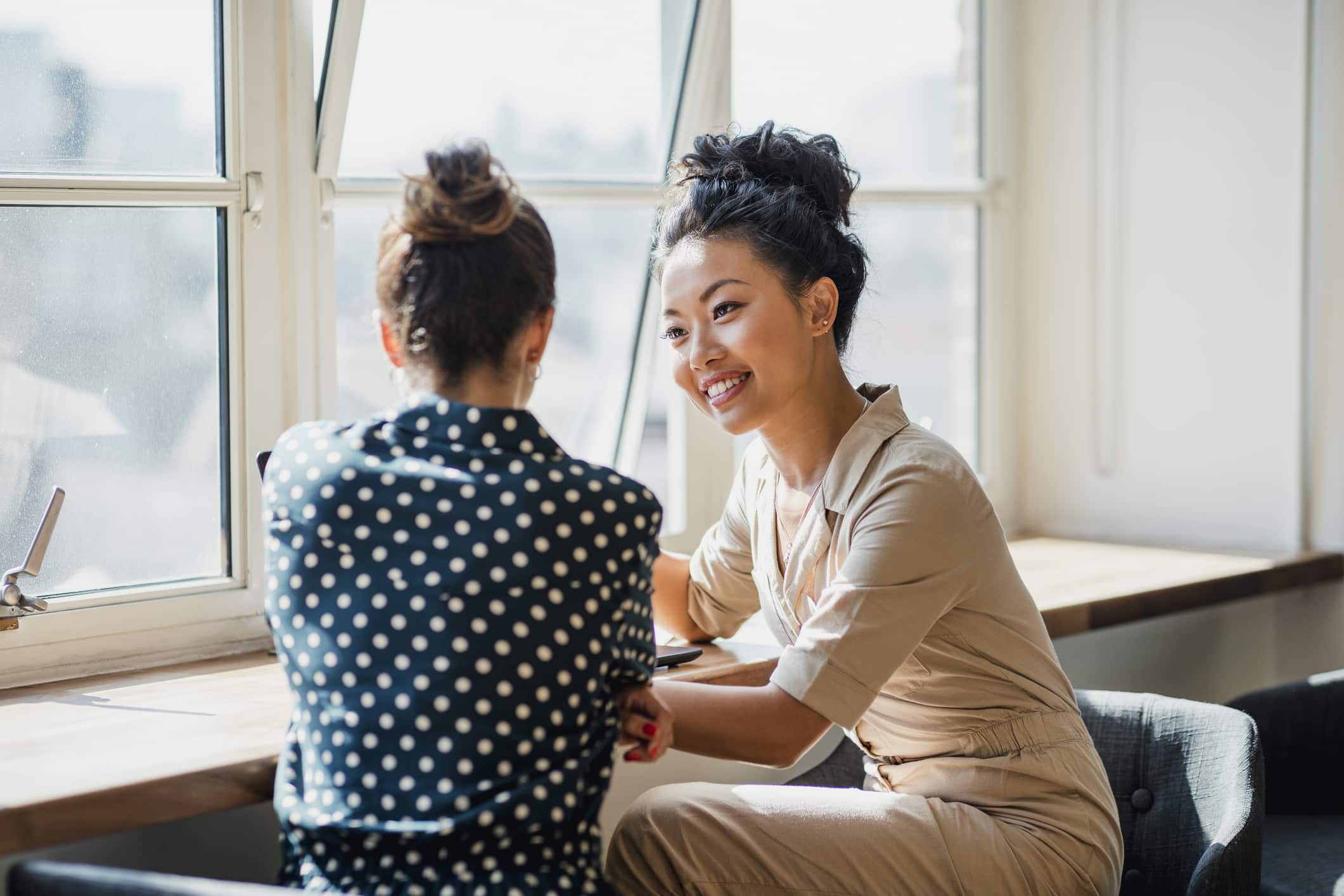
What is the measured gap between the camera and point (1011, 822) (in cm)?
167

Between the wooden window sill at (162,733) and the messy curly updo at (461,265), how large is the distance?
543mm

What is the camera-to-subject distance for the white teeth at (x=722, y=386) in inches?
72.0

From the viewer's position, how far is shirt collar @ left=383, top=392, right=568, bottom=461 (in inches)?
51.1

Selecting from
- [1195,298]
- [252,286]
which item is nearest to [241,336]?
[252,286]

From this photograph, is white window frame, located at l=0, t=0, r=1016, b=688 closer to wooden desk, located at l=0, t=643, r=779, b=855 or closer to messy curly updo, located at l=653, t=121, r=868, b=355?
wooden desk, located at l=0, t=643, r=779, b=855

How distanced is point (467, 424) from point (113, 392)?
3.28ft

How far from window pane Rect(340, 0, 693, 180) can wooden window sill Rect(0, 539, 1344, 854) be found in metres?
0.93

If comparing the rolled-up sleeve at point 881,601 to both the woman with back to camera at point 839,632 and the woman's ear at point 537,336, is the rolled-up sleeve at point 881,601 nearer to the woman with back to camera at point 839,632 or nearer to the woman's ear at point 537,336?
the woman with back to camera at point 839,632

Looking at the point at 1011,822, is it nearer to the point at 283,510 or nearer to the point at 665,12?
the point at 283,510

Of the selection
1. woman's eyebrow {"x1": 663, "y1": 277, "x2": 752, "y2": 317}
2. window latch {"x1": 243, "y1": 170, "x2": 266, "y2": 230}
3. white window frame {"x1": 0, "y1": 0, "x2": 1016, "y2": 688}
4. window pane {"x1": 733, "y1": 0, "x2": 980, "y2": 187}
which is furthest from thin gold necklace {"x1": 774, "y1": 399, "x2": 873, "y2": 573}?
window pane {"x1": 733, "y1": 0, "x2": 980, "y2": 187}

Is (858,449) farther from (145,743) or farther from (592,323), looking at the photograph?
(592,323)

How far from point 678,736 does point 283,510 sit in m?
0.50

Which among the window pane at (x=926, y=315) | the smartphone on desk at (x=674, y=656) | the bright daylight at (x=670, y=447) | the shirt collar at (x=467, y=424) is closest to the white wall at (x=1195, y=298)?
the bright daylight at (x=670, y=447)

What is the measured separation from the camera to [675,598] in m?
2.11
